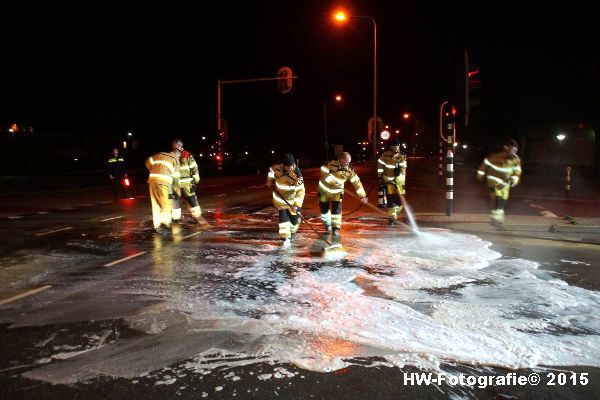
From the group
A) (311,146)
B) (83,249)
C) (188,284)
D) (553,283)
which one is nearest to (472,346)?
(553,283)

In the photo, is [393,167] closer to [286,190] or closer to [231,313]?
[286,190]

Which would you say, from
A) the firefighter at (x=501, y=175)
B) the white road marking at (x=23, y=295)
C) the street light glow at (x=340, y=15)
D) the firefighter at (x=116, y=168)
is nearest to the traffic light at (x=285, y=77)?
the street light glow at (x=340, y=15)

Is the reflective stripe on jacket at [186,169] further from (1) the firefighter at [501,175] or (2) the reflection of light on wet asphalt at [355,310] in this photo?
(1) the firefighter at [501,175]

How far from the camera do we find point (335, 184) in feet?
32.1

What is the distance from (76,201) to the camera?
18281 mm

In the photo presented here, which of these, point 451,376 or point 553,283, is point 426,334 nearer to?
point 451,376

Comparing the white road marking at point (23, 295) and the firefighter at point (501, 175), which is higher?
the firefighter at point (501, 175)

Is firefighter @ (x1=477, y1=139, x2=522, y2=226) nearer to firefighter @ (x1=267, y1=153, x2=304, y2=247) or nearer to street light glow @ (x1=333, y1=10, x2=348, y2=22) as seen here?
firefighter @ (x1=267, y1=153, x2=304, y2=247)

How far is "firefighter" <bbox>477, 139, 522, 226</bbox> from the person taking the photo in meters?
11.1

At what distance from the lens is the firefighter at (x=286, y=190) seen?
9430 millimetres

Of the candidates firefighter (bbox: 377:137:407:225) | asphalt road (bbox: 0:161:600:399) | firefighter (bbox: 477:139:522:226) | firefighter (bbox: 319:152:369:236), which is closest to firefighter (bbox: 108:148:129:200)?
asphalt road (bbox: 0:161:600:399)

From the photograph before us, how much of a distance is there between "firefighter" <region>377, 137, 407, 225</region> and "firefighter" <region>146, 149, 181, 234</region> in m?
4.58

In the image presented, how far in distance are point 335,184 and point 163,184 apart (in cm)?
318

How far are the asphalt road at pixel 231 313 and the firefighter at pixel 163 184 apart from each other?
393mm
